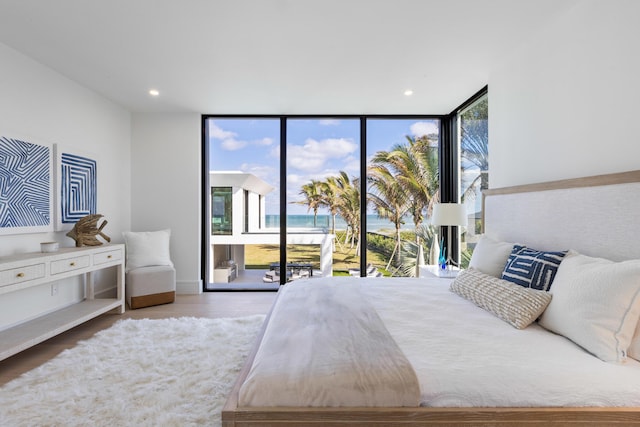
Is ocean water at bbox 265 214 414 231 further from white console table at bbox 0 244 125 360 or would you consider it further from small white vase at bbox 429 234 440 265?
white console table at bbox 0 244 125 360

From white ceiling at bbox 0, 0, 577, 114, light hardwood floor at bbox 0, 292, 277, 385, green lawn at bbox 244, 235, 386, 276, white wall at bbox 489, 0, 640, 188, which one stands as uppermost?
white ceiling at bbox 0, 0, 577, 114

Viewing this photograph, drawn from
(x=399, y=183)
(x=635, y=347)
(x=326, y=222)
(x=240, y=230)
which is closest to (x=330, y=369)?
(x=635, y=347)

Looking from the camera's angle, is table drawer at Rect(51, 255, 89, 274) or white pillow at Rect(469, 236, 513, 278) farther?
table drawer at Rect(51, 255, 89, 274)

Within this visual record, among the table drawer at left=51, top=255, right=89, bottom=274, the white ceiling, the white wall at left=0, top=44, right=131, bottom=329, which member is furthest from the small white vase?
the white wall at left=0, top=44, right=131, bottom=329

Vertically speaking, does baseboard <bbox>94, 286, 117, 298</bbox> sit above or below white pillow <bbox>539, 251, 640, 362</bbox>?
below

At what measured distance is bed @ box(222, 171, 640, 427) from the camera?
42.9 inches

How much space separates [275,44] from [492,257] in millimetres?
2445

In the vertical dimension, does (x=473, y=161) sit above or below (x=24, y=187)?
above

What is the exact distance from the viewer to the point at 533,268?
1.79 m

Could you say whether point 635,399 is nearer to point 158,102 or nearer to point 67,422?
point 67,422

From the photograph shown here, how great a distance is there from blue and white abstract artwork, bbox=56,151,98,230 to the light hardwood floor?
111 centimetres

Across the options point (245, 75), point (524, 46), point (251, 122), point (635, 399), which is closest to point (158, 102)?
point (251, 122)

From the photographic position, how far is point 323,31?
2357 millimetres

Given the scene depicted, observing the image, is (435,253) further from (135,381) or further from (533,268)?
(135,381)
